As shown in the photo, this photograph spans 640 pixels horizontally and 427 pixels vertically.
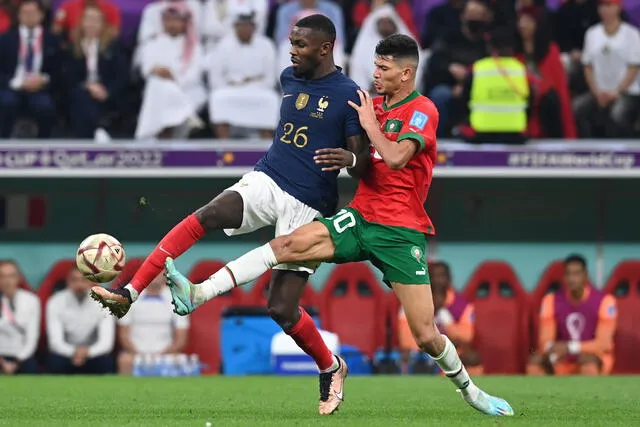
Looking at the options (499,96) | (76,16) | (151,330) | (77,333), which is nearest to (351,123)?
(499,96)

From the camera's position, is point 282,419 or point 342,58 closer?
point 282,419

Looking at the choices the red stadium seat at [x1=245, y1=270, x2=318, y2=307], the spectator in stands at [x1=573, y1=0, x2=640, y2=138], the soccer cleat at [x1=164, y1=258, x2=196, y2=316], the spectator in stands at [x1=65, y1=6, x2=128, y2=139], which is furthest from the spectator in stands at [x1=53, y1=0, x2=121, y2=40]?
the soccer cleat at [x1=164, y1=258, x2=196, y2=316]

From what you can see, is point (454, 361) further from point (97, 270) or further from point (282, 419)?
point (97, 270)

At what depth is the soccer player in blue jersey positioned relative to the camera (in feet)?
28.6

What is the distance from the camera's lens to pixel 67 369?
15.9m

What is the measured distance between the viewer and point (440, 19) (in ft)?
56.9

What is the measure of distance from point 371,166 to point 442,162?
7.06 m

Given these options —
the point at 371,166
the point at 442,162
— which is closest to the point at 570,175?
the point at 442,162

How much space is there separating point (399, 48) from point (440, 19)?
868cm

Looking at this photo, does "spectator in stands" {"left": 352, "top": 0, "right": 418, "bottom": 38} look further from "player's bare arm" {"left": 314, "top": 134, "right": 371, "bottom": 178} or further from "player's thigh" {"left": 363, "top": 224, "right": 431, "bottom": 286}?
"player's thigh" {"left": 363, "top": 224, "right": 431, "bottom": 286}

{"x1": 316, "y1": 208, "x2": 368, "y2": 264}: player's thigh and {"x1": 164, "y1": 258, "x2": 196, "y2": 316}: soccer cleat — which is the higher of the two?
{"x1": 316, "y1": 208, "x2": 368, "y2": 264}: player's thigh

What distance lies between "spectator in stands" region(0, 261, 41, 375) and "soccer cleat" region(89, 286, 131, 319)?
7.72m

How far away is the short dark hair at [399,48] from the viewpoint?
8.80m

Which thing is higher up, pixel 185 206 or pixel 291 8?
pixel 291 8
